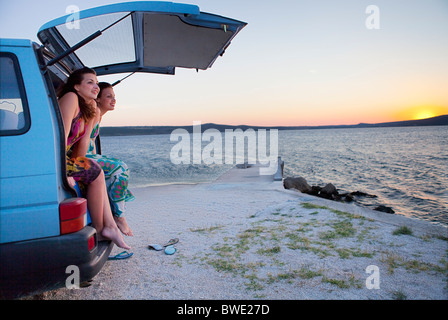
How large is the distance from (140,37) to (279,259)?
144 inches

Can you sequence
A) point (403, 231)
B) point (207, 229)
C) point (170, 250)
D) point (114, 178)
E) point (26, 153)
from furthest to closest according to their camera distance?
point (207, 229) → point (403, 231) → point (170, 250) → point (114, 178) → point (26, 153)

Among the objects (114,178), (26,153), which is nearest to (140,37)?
(114,178)

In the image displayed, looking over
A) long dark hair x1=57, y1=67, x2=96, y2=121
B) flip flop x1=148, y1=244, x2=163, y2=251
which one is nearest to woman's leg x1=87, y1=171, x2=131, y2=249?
long dark hair x1=57, y1=67, x2=96, y2=121

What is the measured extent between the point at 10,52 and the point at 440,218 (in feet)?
47.2

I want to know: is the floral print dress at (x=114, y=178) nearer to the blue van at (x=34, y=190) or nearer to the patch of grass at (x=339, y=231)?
the blue van at (x=34, y=190)

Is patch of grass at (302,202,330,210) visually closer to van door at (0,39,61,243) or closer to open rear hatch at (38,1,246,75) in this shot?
open rear hatch at (38,1,246,75)

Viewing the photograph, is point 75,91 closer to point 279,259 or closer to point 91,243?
point 91,243

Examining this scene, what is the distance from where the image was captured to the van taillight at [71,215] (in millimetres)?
2629

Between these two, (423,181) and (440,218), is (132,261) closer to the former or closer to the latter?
(440,218)

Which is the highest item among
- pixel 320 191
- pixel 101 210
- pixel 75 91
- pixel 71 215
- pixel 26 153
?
pixel 75 91

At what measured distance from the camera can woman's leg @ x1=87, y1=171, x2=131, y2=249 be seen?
324cm

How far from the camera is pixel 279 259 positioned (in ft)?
13.6
